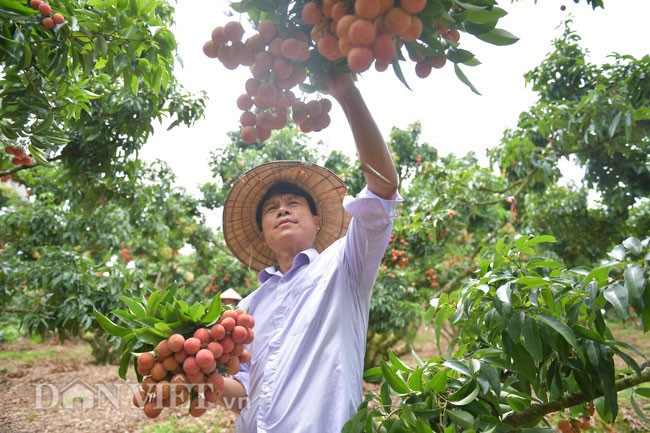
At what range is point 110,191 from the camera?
4156mm

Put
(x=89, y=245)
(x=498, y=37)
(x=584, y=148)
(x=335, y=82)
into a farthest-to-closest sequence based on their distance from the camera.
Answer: (x=89, y=245) < (x=584, y=148) < (x=335, y=82) < (x=498, y=37)

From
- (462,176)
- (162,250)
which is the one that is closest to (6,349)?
(162,250)

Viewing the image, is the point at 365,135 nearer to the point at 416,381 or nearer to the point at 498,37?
the point at 498,37

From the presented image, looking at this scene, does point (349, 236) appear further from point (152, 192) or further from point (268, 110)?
point (152, 192)

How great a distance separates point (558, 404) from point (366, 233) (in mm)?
682

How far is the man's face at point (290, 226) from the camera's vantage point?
Result: 159 cm

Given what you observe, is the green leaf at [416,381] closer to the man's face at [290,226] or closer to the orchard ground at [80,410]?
the man's face at [290,226]

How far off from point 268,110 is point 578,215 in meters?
5.56

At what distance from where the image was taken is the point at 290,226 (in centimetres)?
159

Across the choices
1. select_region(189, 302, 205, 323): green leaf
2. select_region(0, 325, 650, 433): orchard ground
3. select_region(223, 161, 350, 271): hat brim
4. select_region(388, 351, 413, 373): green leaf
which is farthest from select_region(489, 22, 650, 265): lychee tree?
select_region(189, 302, 205, 323): green leaf

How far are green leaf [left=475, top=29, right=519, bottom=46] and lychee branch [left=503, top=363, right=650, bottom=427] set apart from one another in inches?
35.5

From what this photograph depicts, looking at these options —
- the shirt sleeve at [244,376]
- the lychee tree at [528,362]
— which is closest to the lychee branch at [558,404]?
the lychee tree at [528,362]

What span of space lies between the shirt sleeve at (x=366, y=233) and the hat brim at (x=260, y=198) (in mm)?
527

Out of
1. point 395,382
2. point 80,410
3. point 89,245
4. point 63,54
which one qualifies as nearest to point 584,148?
point 395,382
